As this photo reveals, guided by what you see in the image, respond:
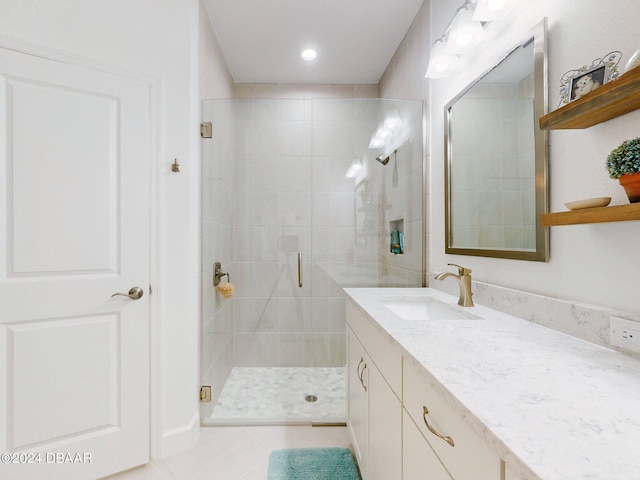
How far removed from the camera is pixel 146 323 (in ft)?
5.24

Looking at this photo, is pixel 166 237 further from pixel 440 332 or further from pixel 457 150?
pixel 457 150

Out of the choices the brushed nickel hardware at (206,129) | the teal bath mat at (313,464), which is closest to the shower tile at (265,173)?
the brushed nickel hardware at (206,129)

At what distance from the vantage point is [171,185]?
1.67 metres

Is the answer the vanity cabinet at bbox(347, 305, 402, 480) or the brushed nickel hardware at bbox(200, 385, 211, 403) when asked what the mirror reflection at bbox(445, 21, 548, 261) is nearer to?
the vanity cabinet at bbox(347, 305, 402, 480)

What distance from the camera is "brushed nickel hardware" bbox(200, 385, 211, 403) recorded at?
6.23 feet

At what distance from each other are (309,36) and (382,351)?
225 cm

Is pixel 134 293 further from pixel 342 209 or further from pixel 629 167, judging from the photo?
pixel 629 167

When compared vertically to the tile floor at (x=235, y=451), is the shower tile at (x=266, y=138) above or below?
above

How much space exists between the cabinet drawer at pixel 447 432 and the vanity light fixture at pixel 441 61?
1.51 meters

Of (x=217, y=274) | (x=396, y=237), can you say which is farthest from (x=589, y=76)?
(x=217, y=274)

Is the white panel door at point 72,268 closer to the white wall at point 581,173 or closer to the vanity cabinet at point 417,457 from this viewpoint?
the vanity cabinet at point 417,457

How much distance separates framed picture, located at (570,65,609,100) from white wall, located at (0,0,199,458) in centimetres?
168

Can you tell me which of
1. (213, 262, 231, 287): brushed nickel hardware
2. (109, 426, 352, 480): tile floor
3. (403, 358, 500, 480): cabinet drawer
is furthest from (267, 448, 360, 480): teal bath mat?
(213, 262, 231, 287): brushed nickel hardware

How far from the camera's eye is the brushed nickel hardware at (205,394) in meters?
1.90
